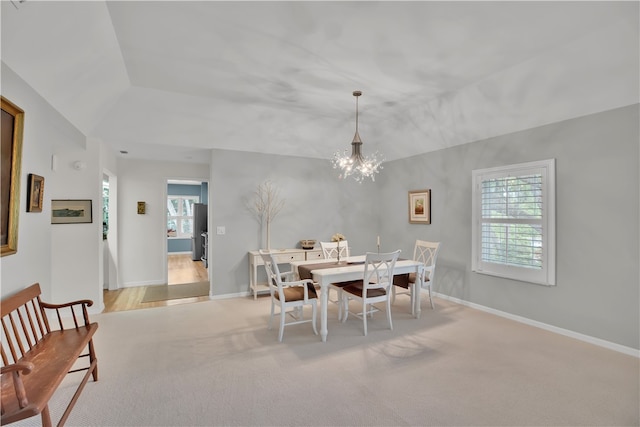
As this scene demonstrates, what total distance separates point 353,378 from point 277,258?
289 cm

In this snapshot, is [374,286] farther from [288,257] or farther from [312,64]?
[312,64]

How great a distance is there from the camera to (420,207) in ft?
18.0

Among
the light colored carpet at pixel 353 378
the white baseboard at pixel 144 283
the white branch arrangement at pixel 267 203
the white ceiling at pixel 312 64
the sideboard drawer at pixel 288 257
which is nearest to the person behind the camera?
the light colored carpet at pixel 353 378

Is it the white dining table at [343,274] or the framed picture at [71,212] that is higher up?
the framed picture at [71,212]

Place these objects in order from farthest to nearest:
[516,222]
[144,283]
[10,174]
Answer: [144,283], [516,222], [10,174]

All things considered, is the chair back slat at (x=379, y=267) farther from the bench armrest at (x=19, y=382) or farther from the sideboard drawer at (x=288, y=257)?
the bench armrest at (x=19, y=382)

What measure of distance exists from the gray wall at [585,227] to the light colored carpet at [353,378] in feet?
1.02

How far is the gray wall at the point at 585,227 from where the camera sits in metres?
3.11

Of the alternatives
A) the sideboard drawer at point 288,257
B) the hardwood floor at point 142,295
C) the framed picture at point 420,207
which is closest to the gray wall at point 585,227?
the framed picture at point 420,207

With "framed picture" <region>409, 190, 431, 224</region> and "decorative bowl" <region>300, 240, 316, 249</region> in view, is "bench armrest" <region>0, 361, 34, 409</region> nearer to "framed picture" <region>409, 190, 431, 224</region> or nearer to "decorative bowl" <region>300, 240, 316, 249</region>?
"decorative bowl" <region>300, 240, 316, 249</region>

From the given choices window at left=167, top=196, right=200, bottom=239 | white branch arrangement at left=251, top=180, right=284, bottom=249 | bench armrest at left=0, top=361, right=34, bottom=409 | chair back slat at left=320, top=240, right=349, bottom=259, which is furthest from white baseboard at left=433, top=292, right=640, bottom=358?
window at left=167, top=196, right=200, bottom=239

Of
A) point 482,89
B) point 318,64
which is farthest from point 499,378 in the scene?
point 318,64

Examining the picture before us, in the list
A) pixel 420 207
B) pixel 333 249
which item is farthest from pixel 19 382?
pixel 420 207

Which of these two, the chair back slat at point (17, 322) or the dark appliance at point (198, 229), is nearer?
the chair back slat at point (17, 322)
